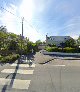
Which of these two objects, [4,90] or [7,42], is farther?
[7,42]

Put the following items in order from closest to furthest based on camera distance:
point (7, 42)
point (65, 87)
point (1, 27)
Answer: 1. point (65, 87)
2. point (7, 42)
3. point (1, 27)

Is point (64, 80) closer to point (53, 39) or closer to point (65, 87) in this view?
point (65, 87)

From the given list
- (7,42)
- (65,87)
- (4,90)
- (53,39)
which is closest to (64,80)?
(65,87)

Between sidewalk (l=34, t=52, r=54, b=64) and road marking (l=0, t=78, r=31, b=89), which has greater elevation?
sidewalk (l=34, t=52, r=54, b=64)

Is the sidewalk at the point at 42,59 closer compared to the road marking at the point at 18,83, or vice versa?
the road marking at the point at 18,83

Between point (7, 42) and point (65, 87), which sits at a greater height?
point (7, 42)

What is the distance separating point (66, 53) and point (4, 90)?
30.8 metres

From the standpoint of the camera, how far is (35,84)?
554 inches

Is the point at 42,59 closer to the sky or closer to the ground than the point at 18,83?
closer to the sky

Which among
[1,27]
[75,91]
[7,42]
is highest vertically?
[1,27]

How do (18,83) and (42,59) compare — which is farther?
(42,59)

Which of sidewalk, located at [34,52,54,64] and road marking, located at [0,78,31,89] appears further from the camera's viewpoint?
sidewalk, located at [34,52,54,64]

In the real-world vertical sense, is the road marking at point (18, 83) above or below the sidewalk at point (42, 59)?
below

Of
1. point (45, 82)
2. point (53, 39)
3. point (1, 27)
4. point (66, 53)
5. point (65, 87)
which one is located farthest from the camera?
point (53, 39)
